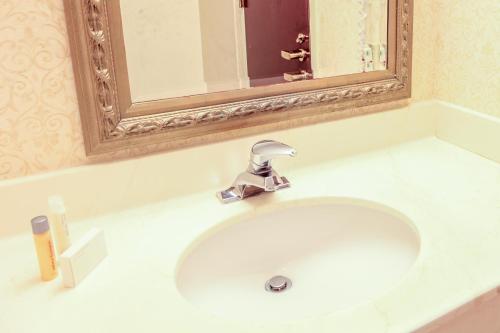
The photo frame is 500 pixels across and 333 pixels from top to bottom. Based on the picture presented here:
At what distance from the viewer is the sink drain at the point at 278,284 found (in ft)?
3.06

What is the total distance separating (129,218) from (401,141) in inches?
28.1

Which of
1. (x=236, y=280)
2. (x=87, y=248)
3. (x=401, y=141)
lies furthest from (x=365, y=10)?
(x=87, y=248)

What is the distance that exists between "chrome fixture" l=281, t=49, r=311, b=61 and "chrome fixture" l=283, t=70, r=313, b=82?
3cm

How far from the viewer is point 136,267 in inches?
31.2

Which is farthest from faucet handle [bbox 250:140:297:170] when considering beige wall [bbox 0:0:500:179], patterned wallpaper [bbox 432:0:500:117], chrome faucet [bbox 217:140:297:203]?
patterned wallpaper [bbox 432:0:500:117]

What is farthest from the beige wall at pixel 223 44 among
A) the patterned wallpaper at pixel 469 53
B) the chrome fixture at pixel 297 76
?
the patterned wallpaper at pixel 469 53

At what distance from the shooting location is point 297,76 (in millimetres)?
1080

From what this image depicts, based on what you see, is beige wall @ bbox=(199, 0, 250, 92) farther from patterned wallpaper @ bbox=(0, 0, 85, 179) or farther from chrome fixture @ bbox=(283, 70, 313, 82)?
patterned wallpaper @ bbox=(0, 0, 85, 179)

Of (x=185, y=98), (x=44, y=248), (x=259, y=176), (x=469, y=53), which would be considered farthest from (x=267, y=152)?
(x=469, y=53)

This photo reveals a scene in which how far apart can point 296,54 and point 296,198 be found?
1.05ft

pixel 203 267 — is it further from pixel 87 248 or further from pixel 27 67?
pixel 27 67

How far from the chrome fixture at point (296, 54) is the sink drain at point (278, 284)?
0.47 metres

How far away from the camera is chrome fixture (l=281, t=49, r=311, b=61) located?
106cm

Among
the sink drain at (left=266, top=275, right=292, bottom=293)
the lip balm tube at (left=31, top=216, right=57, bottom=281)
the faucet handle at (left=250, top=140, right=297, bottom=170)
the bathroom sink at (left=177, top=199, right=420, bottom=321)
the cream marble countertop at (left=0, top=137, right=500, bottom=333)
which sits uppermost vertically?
the faucet handle at (left=250, top=140, right=297, bottom=170)
